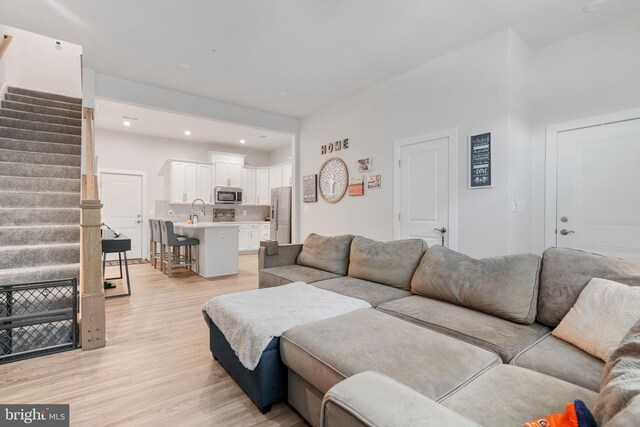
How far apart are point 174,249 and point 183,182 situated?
1.68 meters

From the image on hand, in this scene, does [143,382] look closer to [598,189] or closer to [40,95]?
[598,189]

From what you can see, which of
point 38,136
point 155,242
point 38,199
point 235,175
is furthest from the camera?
point 235,175

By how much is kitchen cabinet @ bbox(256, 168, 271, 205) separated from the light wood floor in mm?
5403

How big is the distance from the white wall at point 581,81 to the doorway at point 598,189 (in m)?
0.13

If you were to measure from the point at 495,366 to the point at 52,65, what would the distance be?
25.5 feet

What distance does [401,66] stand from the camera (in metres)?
3.55

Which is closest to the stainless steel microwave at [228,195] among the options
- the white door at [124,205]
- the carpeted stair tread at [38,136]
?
the white door at [124,205]

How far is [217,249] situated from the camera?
202 inches

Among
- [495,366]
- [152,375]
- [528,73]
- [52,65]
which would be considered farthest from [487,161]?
[52,65]

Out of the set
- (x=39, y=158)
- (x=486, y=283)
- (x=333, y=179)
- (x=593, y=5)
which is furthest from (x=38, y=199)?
(x=593, y=5)

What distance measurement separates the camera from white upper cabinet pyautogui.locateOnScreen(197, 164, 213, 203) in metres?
7.27

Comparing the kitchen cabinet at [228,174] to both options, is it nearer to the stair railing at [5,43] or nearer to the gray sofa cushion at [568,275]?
the stair railing at [5,43]

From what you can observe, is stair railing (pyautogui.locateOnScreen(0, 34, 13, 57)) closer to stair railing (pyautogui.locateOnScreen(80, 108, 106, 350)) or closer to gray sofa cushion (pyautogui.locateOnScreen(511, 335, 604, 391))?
stair railing (pyautogui.locateOnScreen(80, 108, 106, 350))

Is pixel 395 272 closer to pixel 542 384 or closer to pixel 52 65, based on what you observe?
pixel 542 384
